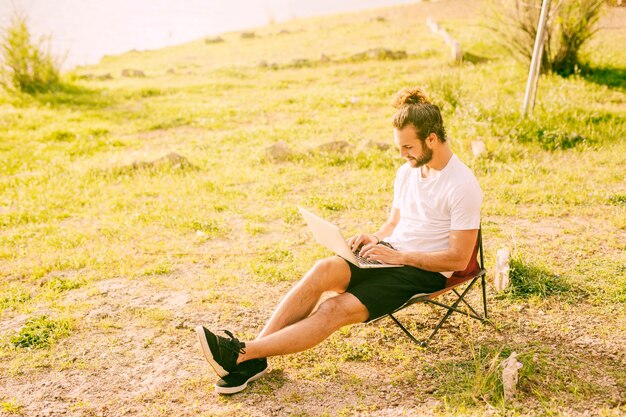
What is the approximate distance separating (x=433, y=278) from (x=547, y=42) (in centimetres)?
877

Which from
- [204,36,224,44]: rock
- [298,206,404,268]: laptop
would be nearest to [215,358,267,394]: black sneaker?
[298,206,404,268]: laptop

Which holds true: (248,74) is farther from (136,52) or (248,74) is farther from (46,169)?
(136,52)

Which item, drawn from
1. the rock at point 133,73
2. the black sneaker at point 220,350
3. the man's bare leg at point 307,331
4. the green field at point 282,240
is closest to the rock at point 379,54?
the green field at point 282,240

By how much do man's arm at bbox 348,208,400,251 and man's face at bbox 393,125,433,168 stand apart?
58cm

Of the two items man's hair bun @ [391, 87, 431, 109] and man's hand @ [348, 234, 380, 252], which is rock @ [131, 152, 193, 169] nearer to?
man's hand @ [348, 234, 380, 252]

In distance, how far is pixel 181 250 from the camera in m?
5.58

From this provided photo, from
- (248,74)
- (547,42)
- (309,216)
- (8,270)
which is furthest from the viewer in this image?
(248,74)

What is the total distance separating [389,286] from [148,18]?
32376 mm

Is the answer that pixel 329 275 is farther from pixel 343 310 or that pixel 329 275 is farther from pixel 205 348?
pixel 205 348

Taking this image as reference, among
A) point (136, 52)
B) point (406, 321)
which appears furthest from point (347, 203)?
point (136, 52)

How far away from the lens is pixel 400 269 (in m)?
3.59

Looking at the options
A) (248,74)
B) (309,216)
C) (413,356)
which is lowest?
(413,356)

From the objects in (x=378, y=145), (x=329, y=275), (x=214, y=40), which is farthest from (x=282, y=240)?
(x=214, y=40)

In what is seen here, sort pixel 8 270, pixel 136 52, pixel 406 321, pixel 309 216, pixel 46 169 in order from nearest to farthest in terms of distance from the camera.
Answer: pixel 309 216
pixel 406 321
pixel 8 270
pixel 46 169
pixel 136 52
